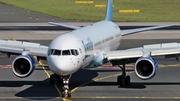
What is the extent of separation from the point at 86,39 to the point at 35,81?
20.2 ft

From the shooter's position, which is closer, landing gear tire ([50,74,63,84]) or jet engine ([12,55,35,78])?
jet engine ([12,55,35,78])

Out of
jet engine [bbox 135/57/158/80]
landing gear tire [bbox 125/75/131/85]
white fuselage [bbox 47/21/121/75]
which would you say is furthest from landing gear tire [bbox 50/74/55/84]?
jet engine [bbox 135/57/158/80]

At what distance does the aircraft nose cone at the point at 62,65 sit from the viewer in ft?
102

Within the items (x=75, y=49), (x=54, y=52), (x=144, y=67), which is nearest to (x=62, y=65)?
(x=54, y=52)

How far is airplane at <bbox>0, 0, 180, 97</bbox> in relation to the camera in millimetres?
31859

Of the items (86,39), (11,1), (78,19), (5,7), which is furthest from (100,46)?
(11,1)

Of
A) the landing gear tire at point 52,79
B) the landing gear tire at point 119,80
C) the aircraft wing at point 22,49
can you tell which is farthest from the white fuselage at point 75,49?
the landing gear tire at point 52,79

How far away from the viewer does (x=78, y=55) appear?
3253 centimetres

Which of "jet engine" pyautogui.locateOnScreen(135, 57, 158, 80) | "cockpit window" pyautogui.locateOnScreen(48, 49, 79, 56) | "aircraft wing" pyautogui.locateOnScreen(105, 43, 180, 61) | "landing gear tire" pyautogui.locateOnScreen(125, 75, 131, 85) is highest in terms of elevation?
"cockpit window" pyautogui.locateOnScreen(48, 49, 79, 56)

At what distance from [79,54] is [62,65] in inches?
73.5

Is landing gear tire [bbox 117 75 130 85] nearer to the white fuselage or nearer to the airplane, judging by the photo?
the airplane

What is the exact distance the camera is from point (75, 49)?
106 feet

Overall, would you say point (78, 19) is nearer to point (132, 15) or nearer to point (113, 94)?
point (132, 15)

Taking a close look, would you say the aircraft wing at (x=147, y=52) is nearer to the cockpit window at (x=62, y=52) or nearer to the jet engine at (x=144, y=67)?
the jet engine at (x=144, y=67)
